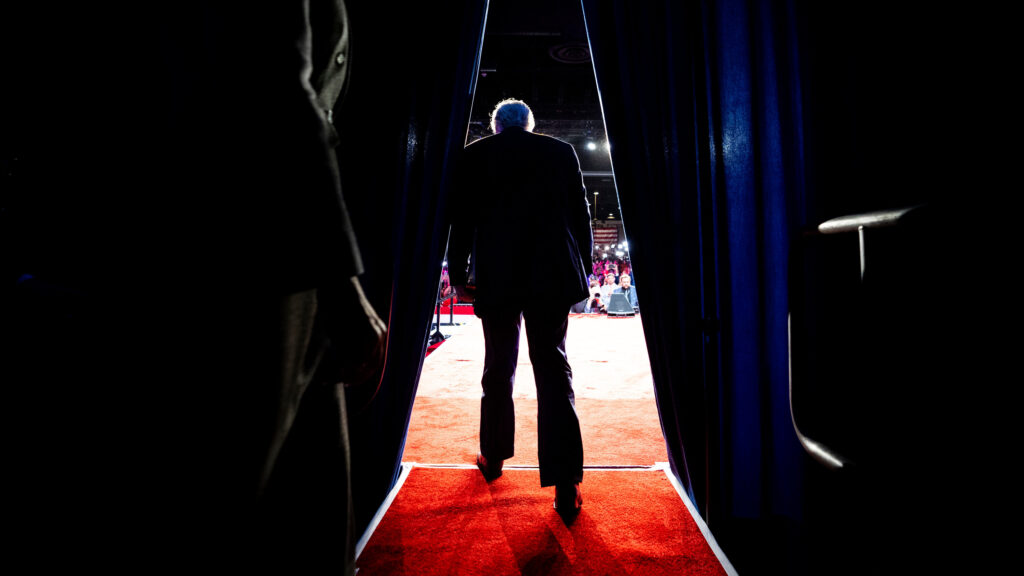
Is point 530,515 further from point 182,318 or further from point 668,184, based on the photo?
point 182,318

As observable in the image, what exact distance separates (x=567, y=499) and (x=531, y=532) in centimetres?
18

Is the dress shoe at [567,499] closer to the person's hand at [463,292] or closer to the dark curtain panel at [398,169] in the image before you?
the dark curtain panel at [398,169]

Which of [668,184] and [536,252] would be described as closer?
[668,184]

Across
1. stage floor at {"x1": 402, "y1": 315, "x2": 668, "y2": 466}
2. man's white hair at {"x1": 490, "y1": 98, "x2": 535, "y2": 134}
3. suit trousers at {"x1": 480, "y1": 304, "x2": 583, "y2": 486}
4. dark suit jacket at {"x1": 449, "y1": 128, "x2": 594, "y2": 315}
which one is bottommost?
stage floor at {"x1": 402, "y1": 315, "x2": 668, "y2": 466}

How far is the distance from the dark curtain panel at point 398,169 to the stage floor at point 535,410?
2.34 ft

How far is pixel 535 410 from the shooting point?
2.92 m

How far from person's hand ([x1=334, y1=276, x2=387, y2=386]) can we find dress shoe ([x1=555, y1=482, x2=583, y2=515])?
110 cm

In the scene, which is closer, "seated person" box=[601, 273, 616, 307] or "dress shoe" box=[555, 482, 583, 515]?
"dress shoe" box=[555, 482, 583, 515]

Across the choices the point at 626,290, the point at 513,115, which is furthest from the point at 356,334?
the point at 626,290

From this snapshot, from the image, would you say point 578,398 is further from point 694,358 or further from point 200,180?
point 200,180

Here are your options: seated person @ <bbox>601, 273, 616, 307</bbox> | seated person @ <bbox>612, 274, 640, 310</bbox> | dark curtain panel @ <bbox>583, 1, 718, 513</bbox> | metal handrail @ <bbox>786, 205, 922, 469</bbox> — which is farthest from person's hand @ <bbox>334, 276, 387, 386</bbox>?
seated person @ <bbox>601, 273, 616, 307</bbox>

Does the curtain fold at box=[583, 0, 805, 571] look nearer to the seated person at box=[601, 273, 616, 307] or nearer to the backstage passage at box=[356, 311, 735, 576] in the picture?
the backstage passage at box=[356, 311, 735, 576]

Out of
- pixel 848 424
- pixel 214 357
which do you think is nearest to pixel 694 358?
pixel 848 424

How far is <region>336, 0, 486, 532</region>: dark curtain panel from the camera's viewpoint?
4.34 feet
